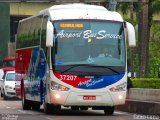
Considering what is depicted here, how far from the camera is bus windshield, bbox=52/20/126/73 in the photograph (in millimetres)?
22750

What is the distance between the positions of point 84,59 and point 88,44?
547mm

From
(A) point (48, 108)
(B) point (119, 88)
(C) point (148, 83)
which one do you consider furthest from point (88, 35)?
(C) point (148, 83)

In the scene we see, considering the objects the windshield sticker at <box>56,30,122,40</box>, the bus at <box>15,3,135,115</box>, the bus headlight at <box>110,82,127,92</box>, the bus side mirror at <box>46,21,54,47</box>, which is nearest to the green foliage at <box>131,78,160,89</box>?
the bus at <box>15,3,135,115</box>

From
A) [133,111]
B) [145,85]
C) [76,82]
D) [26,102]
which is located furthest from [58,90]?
[145,85]

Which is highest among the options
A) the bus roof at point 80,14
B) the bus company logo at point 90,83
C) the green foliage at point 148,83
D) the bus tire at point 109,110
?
the bus roof at point 80,14

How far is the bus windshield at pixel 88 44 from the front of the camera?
22.8m

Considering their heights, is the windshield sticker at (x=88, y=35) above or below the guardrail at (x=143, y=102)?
above

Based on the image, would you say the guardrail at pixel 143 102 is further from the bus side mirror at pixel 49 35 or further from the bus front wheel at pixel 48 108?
the bus side mirror at pixel 49 35

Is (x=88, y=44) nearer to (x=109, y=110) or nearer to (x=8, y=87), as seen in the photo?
(x=109, y=110)

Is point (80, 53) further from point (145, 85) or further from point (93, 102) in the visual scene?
point (145, 85)

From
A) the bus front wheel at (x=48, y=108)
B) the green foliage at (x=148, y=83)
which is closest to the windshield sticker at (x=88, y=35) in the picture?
the bus front wheel at (x=48, y=108)

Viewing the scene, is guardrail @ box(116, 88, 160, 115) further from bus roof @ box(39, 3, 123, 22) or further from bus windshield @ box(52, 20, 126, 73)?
bus roof @ box(39, 3, 123, 22)

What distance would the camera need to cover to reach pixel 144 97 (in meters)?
26.6

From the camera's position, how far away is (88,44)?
23.0 meters
